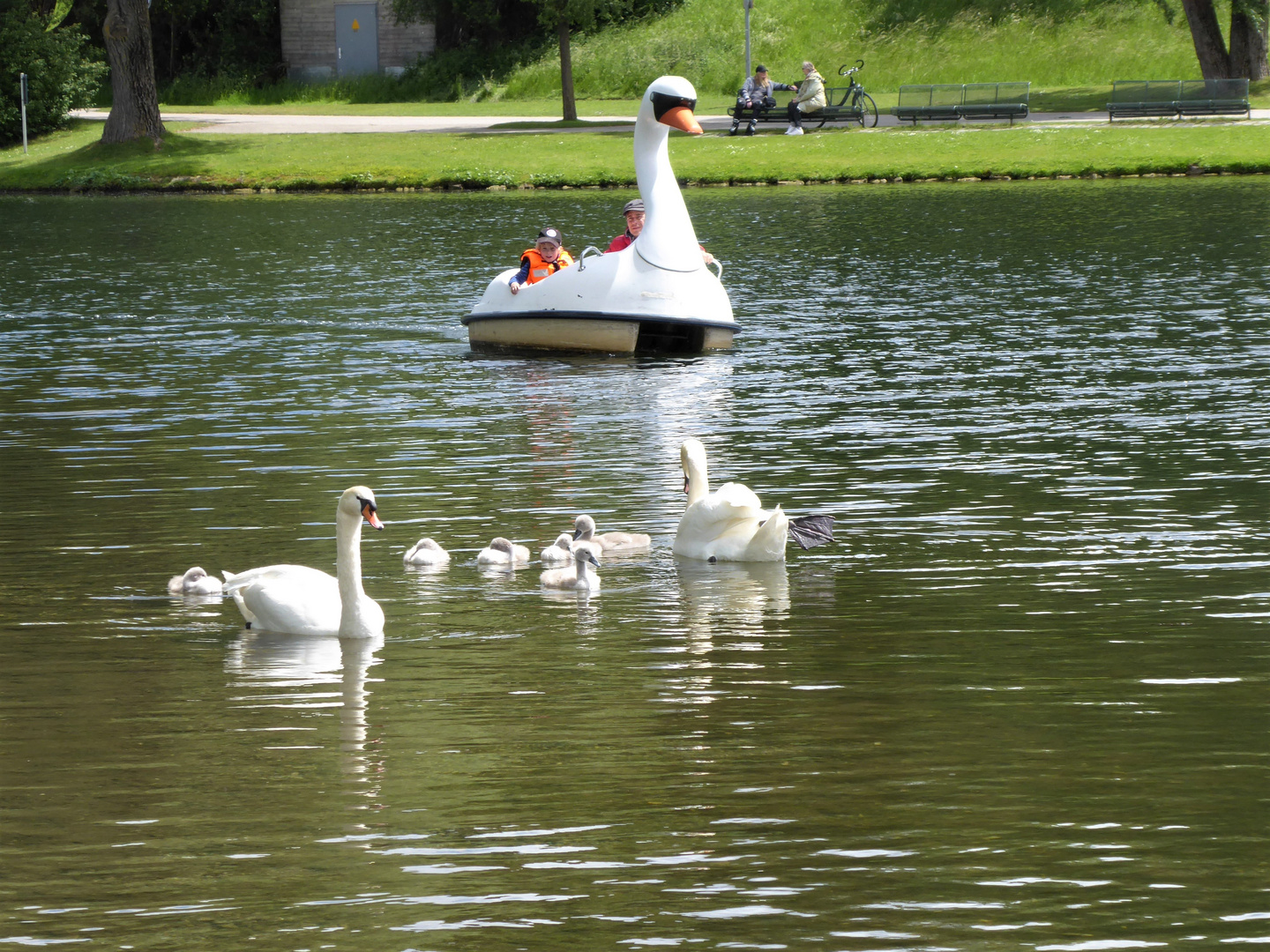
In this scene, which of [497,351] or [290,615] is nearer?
[290,615]

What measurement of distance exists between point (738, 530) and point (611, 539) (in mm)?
837

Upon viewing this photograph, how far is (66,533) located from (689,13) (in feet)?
192

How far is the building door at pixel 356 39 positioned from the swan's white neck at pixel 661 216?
172 feet

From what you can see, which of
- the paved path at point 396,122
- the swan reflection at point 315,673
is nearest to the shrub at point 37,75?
the paved path at point 396,122

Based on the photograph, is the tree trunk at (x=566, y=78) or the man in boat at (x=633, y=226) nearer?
the man in boat at (x=633, y=226)

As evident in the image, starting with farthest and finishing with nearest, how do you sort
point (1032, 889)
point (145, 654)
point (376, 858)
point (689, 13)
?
point (689, 13), point (145, 654), point (376, 858), point (1032, 889)

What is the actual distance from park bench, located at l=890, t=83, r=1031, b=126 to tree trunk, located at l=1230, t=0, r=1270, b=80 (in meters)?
7.19

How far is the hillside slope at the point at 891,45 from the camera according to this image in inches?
2397

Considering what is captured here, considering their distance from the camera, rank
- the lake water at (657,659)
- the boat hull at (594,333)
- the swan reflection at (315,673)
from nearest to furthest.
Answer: the lake water at (657,659) < the swan reflection at (315,673) < the boat hull at (594,333)

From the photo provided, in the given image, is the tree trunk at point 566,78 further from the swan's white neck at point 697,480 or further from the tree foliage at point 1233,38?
the swan's white neck at point 697,480

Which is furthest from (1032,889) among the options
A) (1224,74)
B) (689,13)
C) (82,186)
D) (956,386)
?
(689,13)

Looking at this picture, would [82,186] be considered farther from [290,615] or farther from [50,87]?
[290,615]

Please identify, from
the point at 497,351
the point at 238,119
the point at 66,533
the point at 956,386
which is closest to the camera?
the point at 66,533

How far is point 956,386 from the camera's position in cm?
1794
